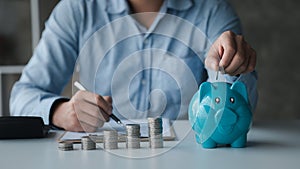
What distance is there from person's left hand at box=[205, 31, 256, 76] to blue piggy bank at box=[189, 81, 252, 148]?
0.27ft

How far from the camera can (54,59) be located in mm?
1309

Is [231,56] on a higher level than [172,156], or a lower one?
higher

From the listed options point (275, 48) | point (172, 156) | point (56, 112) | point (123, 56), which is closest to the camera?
point (172, 156)

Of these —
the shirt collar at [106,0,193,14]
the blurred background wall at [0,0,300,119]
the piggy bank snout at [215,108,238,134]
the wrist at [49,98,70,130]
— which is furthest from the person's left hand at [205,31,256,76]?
the blurred background wall at [0,0,300,119]

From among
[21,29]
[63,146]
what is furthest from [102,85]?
[21,29]

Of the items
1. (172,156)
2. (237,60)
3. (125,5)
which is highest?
(125,5)

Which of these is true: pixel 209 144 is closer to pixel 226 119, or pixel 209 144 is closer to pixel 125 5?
pixel 226 119

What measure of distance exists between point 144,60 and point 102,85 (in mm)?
186

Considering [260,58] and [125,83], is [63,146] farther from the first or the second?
[260,58]

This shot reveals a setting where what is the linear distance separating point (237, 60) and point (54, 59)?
0.56 m

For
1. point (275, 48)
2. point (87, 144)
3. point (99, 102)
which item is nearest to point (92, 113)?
point (99, 102)

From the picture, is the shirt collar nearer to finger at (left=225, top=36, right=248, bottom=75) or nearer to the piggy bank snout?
finger at (left=225, top=36, right=248, bottom=75)

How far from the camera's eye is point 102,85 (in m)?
1.27

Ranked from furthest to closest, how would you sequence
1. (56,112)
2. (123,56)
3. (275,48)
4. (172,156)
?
(275,48), (123,56), (56,112), (172,156)
